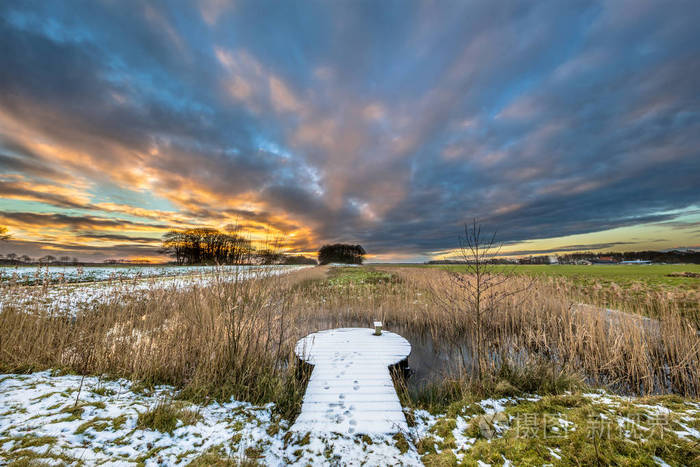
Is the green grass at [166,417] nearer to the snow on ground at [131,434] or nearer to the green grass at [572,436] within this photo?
the snow on ground at [131,434]

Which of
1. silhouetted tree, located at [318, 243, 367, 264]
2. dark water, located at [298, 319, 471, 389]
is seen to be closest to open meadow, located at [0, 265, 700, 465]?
dark water, located at [298, 319, 471, 389]

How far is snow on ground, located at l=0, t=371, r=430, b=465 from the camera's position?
2037mm

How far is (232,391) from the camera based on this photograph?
11.9ft

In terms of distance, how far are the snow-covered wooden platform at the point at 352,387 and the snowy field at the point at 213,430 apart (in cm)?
21

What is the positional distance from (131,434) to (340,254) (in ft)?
271

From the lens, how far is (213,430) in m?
2.69

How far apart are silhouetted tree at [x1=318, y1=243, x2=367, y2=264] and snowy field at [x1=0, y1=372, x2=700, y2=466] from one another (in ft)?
263

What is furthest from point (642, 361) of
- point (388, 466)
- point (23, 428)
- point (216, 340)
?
point (23, 428)

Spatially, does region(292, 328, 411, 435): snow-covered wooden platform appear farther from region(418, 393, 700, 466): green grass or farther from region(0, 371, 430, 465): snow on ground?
region(418, 393, 700, 466): green grass

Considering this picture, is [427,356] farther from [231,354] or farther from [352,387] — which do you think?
[231,354]

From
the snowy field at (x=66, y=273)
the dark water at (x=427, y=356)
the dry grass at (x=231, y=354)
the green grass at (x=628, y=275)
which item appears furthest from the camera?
the green grass at (x=628, y=275)

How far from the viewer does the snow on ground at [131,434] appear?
2037mm

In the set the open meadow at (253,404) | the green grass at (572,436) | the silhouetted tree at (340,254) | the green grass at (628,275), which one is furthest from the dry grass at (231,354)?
the silhouetted tree at (340,254)

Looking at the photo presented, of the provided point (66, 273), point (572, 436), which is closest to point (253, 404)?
→ point (572, 436)
